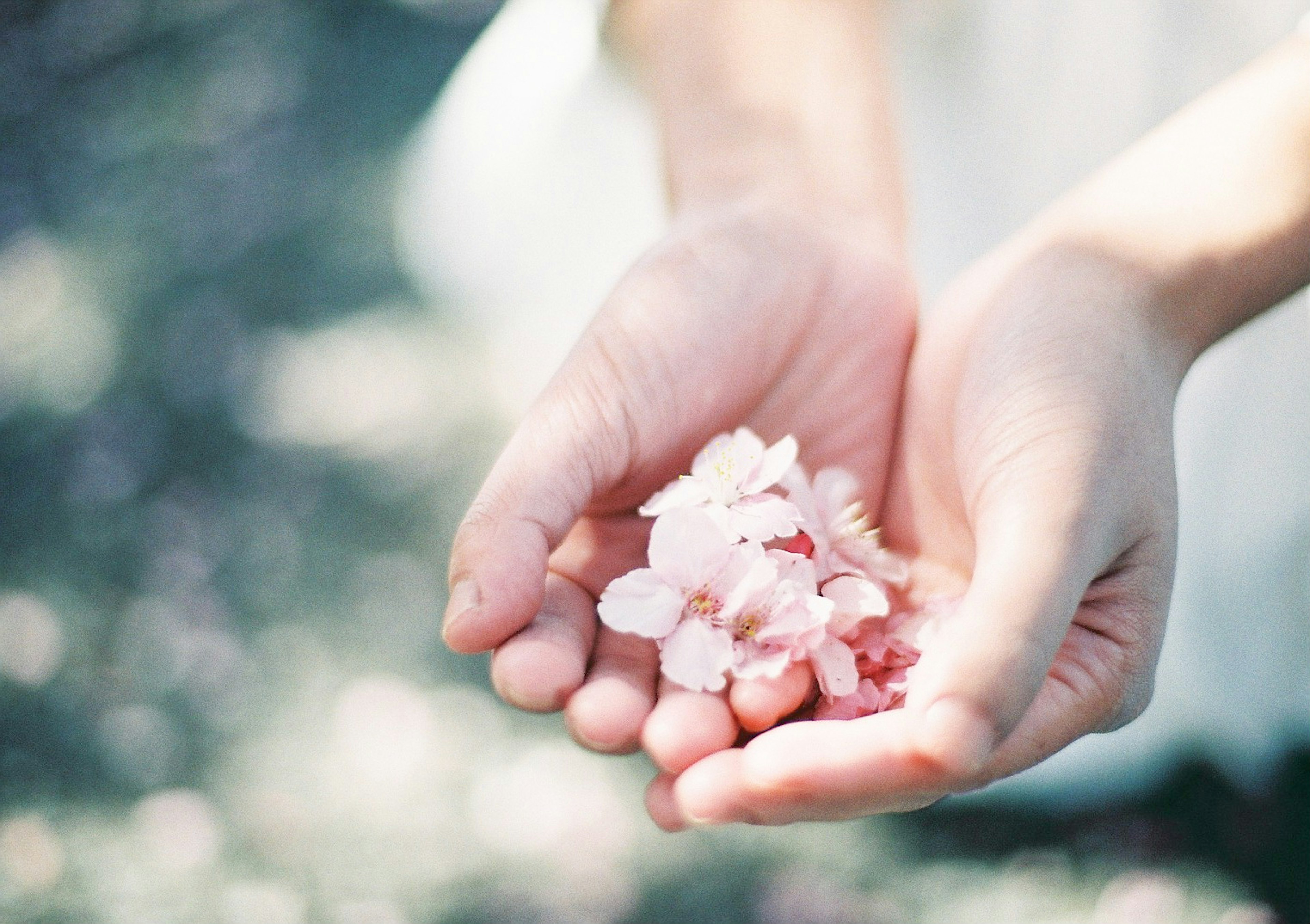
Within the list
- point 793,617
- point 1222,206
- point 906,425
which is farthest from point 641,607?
point 1222,206

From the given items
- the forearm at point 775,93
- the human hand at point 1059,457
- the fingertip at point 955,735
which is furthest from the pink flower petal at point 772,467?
the forearm at point 775,93

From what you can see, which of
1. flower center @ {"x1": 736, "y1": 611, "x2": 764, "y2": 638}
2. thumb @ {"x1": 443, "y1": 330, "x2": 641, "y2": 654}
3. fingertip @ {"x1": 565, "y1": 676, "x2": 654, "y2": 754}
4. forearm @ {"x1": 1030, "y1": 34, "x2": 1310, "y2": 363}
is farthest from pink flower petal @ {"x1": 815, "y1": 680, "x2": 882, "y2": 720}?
forearm @ {"x1": 1030, "y1": 34, "x2": 1310, "y2": 363}

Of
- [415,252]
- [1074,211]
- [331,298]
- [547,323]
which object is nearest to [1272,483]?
[1074,211]

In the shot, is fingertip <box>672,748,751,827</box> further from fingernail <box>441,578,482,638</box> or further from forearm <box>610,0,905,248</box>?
forearm <box>610,0,905,248</box>

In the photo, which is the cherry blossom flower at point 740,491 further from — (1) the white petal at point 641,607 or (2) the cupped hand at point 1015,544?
(2) the cupped hand at point 1015,544

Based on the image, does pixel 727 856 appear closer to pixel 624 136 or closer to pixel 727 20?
pixel 624 136
